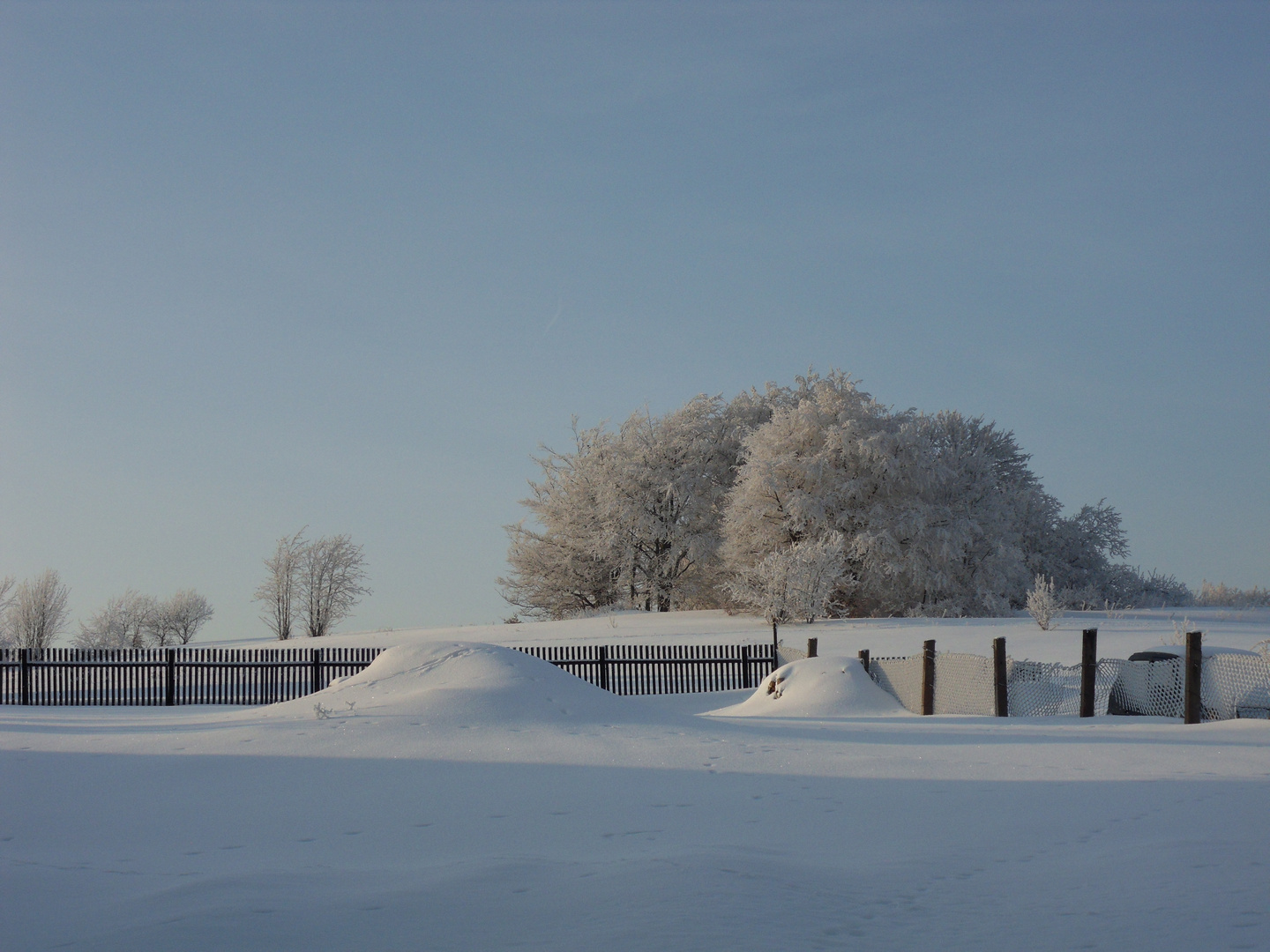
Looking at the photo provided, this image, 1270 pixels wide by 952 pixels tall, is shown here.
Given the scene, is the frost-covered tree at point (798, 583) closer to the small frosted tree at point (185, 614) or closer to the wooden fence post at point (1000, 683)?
the wooden fence post at point (1000, 683)

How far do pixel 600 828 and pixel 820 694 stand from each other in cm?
913

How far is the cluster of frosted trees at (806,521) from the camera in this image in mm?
34406

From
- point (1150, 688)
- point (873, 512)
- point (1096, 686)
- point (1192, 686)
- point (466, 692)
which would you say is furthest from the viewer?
point (873, 512)

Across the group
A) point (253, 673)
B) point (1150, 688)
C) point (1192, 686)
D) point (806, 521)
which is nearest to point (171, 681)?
point (253, 673)

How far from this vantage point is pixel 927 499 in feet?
122

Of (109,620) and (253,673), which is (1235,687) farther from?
(109,620)

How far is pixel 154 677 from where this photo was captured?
20.8 m

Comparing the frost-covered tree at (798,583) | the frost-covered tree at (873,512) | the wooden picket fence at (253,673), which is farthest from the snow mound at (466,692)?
the frost-covered tree at (873,512)

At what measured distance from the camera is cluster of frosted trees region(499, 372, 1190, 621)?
34.4 m

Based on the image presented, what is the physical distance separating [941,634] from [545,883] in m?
21.5

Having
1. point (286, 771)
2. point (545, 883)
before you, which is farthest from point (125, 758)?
point (545, 883)

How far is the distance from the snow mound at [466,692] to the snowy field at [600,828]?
43mm

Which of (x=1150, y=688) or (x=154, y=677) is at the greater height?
(x=1150, y=688)

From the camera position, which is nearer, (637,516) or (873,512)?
(873,512)
